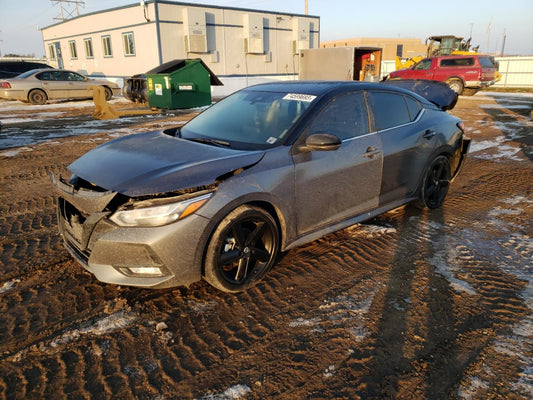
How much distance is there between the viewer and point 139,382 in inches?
86.0

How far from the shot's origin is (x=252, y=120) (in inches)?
142

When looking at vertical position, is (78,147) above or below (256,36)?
below

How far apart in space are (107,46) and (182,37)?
21.2 feet

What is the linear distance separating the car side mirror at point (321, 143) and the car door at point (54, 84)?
18140mm

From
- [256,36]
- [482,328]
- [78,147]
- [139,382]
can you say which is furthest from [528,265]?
[256,36]

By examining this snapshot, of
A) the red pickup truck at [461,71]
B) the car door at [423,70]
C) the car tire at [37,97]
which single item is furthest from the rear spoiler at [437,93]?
the car tire at [37,97]

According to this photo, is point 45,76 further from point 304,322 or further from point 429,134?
point 304,322

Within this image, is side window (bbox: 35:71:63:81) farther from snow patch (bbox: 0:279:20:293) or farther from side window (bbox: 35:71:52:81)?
snow patch (bbox: 0:279:20:293)

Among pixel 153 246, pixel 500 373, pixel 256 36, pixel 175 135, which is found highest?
pixel 256 36

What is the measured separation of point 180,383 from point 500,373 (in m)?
1.88

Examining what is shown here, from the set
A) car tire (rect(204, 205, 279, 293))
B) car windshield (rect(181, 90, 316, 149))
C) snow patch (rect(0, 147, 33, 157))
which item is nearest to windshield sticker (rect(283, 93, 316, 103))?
car windshield (rect(181, 90, 316, 149))

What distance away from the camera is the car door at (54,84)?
56.6 feet

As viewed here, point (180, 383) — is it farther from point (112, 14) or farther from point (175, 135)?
point (112, 14)

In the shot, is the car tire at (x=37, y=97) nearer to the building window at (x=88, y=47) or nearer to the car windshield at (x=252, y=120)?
the building window at (x=88, y=47)
